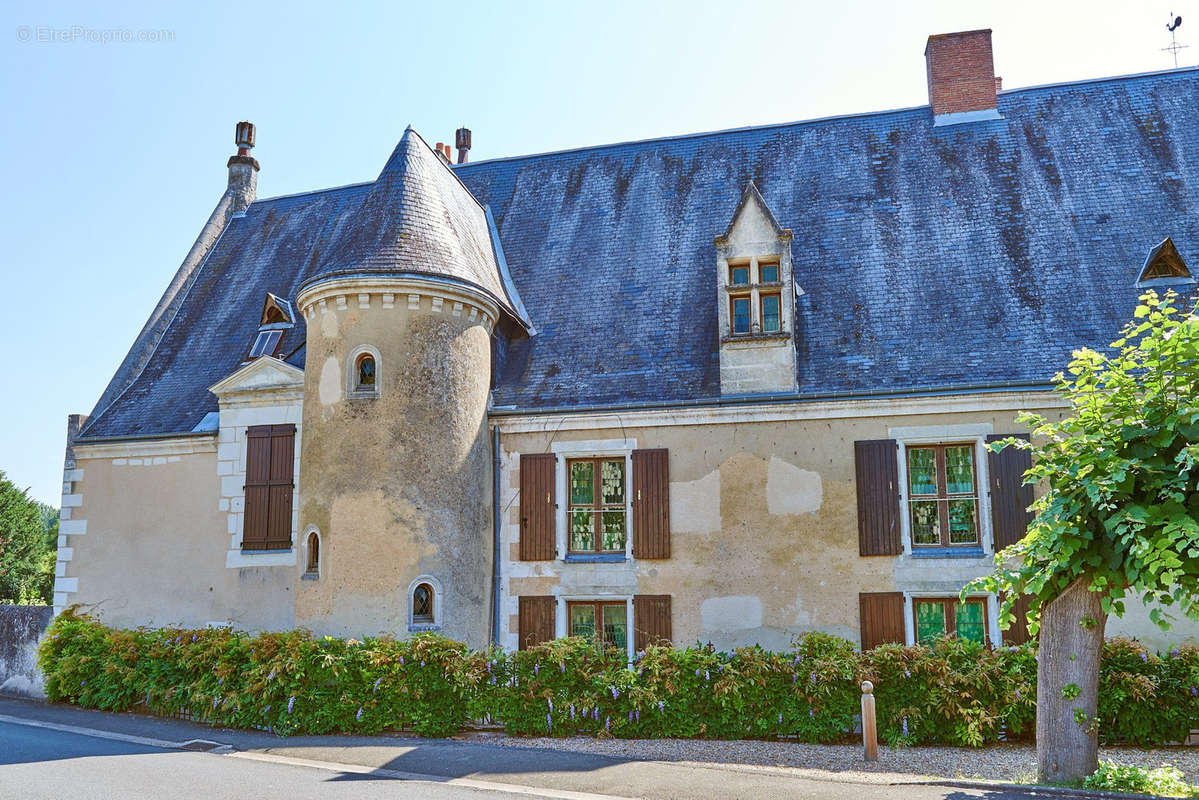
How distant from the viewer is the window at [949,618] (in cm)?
1299

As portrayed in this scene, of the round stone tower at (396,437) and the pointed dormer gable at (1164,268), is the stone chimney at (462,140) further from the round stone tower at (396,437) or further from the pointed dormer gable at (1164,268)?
the pointed dormer gable at (1164,268)

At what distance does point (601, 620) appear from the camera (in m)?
14.2

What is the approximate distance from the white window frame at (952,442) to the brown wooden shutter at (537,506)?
16.5 ft

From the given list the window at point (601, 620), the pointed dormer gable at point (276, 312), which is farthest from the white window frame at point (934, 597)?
the pointed dormer gable at point (276, 312)

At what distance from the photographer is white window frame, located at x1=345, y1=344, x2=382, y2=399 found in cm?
1385

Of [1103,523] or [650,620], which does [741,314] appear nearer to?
[650,620]

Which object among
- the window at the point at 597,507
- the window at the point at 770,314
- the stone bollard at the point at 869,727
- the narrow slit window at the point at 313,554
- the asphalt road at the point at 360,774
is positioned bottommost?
the asphalt road at the point at 360,774

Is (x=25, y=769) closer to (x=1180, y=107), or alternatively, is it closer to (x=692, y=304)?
(x=692, y=304)

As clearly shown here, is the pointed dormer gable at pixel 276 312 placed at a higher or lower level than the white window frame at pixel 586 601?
higher

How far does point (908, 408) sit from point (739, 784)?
6.64 metres

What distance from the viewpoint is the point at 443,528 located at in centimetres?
1359

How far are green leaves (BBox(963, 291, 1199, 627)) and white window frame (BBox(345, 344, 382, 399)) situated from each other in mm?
8737

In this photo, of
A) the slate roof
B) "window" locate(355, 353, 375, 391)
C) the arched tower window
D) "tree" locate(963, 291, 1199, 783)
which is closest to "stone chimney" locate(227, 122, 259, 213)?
the slate roof

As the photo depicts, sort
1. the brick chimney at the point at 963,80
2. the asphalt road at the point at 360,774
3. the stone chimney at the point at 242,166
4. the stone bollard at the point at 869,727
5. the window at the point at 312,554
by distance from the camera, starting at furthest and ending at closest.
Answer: the stone chimney at the point at 242,166
the brick chimney at the point at 963,80
the window at the point at 312,554
the stone bollard at the point at 869,727
the asphalt road at the point at 360,774
